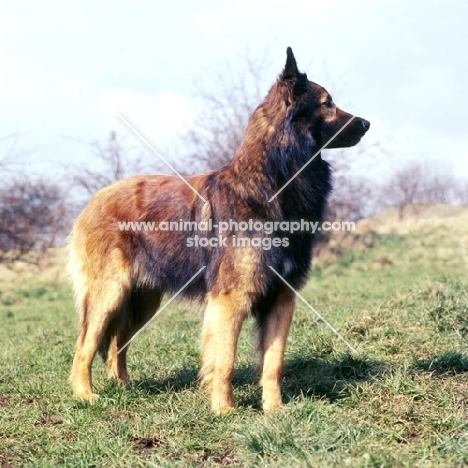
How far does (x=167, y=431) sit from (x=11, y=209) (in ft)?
46.9

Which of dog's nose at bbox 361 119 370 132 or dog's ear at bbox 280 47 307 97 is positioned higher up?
dog's ear at bbox 280 47 307 97

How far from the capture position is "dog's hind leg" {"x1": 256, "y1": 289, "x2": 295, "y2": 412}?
15.2 feet

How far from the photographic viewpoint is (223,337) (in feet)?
14.9

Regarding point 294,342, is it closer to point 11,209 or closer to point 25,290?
point 25,290

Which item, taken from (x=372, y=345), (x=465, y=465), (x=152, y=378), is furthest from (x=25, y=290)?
(x=465, y=465)

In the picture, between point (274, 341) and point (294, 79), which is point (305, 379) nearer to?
point (274, 341)

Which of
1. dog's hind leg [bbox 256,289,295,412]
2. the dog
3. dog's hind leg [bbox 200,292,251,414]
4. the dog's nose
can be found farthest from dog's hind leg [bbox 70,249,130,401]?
the dog's nose

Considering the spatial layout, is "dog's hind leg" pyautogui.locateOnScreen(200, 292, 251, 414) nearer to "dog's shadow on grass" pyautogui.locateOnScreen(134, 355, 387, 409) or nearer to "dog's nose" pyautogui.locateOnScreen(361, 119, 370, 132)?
"dog's shadow on grass" pyautogui.locateOnScreen(134, 355, 387, 409)

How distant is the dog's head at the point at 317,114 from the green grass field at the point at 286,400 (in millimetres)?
1844

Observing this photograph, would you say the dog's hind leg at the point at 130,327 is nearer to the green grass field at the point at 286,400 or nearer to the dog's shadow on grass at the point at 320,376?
the green grass field at the point at 286,400

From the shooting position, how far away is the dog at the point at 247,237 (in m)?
4.50

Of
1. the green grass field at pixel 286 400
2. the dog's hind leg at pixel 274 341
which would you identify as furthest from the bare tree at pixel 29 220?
the dog's hind leg at pixel 274 341

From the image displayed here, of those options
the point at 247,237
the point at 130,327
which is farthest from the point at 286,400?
the point at 130,327

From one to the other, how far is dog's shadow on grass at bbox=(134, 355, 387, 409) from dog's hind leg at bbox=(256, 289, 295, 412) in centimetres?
16
